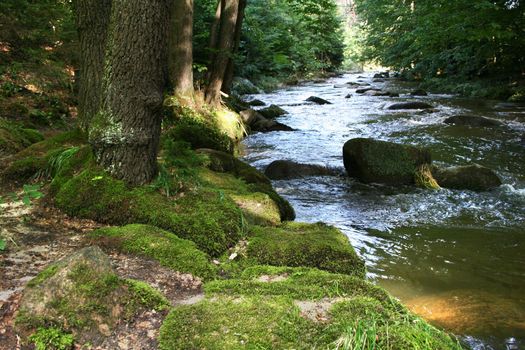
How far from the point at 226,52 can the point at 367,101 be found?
10.9 metres

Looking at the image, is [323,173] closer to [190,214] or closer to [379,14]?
[190,214]

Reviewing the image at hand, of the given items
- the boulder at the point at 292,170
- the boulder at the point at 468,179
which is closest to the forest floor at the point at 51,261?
the boulder at the point at 292,170

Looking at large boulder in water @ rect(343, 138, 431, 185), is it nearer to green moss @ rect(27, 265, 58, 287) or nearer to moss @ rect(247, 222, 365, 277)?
moss @ rect(247, 222, 365, 277)

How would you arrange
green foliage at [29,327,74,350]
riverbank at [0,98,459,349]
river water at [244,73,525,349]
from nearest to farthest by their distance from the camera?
green foliage at [29,327,74,350], riverbank at [0,98,459,349], river water at [244,73,525,349]

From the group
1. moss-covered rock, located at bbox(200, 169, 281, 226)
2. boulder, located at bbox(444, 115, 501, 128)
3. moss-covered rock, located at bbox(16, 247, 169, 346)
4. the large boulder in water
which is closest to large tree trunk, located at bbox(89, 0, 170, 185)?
moss-covered rock, located at bbox(200, 169, 281, 226)

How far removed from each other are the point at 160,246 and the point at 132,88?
1.40m

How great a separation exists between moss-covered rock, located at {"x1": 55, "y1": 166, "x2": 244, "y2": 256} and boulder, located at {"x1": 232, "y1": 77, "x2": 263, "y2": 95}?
18.0m

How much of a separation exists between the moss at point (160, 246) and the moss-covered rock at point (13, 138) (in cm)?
317

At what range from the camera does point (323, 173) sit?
8867mm

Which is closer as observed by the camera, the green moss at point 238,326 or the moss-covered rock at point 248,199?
the green moss at point 238,326

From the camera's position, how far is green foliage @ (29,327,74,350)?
209cm

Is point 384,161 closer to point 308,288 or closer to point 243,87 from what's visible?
point 308,288

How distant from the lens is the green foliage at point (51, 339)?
209 cm

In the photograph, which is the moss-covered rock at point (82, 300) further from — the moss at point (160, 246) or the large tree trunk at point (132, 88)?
the large tree trunk at point (132, 88)
